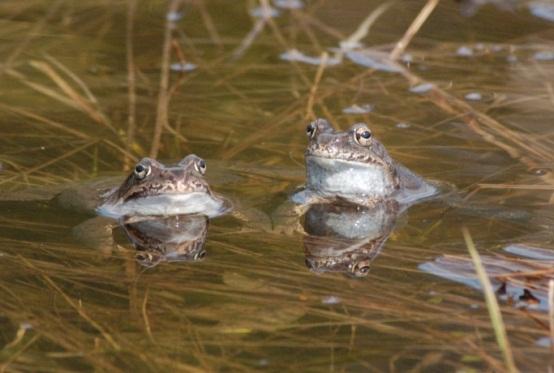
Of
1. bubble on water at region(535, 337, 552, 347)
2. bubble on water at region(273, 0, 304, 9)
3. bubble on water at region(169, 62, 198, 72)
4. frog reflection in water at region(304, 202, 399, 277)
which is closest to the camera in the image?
bubble on water at region(535, 337, 552, 347)

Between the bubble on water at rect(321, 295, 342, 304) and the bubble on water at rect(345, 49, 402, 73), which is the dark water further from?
the bubble on water at rect(345, 49, 402, 73)

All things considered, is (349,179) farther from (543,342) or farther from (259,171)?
(543,342)

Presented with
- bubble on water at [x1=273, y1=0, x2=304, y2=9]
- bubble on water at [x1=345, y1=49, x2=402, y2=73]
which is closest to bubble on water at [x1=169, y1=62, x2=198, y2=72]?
bubble on water at [x1=345, y1=49, x2=402, y2=73]

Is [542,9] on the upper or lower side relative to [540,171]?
upper

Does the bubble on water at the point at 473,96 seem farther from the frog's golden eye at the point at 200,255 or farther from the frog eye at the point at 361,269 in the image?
the frog's golden eye at the point at 200,255

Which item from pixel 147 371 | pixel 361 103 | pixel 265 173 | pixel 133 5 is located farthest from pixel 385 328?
pixel 133 5

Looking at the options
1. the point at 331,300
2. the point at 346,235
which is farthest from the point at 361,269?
the point at 346,235
